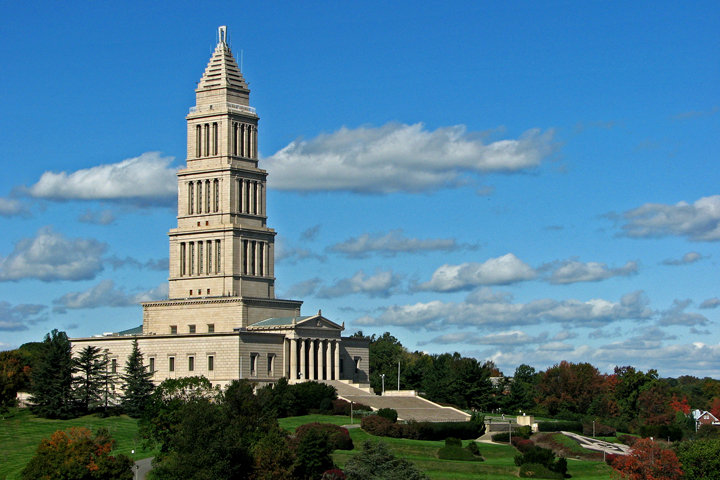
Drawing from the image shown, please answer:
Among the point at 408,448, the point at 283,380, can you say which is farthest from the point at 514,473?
the point at 283,380

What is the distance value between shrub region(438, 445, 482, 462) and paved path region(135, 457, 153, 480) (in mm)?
20668

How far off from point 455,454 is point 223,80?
165 feet

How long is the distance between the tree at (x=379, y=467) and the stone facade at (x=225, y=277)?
3332 centimetres

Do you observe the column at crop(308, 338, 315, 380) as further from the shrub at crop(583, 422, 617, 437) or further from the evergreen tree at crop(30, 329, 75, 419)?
the shrub at crop(583, 422, 617, 437)

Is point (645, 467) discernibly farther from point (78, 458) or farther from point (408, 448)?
point (78, 458)

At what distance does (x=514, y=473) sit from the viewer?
255 ft

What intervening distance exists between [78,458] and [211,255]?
4582cm

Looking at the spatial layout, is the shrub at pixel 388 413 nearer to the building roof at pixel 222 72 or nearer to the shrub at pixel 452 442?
the shrub at pixel 452 442

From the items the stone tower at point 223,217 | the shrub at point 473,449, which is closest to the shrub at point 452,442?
the shrub at point 473,449

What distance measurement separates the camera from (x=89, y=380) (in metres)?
96.8

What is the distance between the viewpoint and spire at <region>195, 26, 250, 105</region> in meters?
113

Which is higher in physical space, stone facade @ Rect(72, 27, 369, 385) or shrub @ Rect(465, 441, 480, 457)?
stone facade @ Rect(72, 27, 369, 385)

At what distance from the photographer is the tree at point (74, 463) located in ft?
212

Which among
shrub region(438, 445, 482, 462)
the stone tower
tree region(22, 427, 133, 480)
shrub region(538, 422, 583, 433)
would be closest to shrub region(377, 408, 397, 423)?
shrub region(438, 445, 482, 462)
